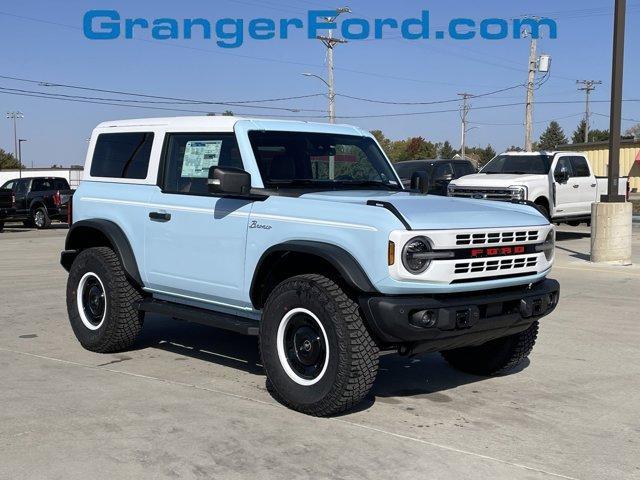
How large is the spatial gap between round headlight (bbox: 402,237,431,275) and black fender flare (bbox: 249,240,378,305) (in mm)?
264

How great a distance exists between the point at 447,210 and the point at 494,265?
1.55ft

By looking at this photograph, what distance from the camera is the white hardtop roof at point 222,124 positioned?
617 centimetres

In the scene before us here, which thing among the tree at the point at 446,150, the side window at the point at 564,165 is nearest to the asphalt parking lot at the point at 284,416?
the side window at the point at 564,165

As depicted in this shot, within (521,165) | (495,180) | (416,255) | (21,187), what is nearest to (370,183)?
(416,255)

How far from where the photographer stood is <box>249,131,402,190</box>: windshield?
600 cm

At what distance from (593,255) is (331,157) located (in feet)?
29.6

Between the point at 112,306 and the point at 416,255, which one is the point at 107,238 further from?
the point at 416,255

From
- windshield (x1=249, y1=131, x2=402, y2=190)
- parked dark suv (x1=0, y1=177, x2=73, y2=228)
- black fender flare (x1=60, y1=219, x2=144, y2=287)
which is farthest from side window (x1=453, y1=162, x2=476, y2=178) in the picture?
black fender flare (x1=60, y1=219, x2=144, y2=287)

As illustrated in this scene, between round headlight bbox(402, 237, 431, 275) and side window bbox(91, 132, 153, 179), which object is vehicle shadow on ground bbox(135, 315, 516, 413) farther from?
side window bbox(91, 132, 153, 179)

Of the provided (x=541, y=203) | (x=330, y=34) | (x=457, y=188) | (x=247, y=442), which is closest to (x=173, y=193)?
(x=247, y=442)

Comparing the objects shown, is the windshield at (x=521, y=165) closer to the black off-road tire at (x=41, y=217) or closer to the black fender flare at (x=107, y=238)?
the black fender flare at (x=107, y=238)

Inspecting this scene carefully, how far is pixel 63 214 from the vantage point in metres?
26.7

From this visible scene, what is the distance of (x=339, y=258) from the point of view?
4930 millimetres

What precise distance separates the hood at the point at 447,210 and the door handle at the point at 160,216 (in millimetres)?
1309
